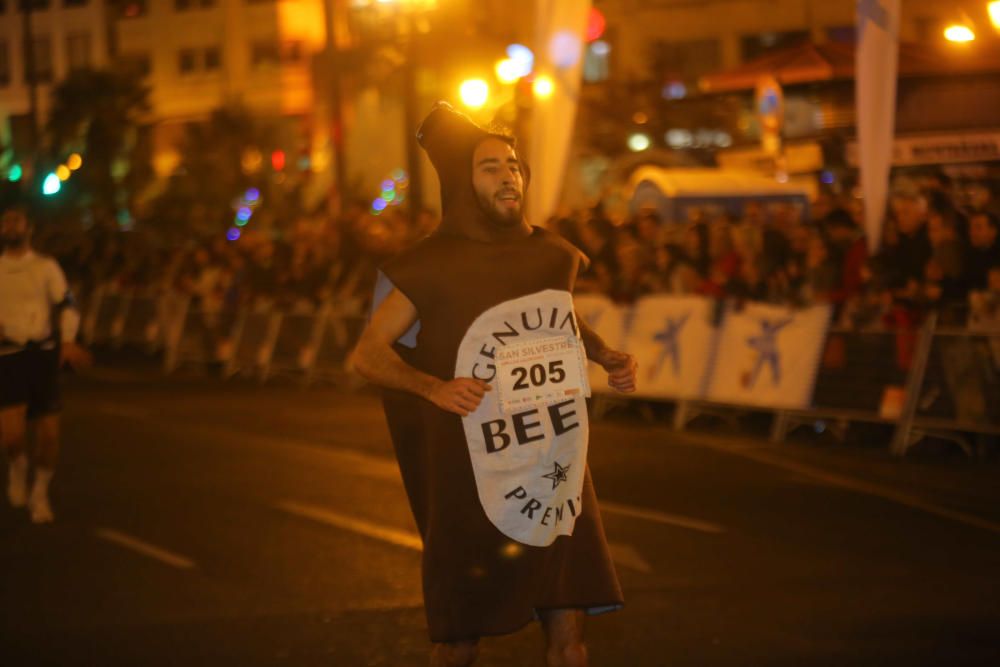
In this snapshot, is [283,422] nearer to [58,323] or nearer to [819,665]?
[58,323]

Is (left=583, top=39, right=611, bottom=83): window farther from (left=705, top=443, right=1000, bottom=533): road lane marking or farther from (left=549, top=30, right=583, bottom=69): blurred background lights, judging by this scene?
(left=705, top=443, right=1000, bottom=533): road lane marking

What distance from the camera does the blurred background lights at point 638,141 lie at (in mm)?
40125

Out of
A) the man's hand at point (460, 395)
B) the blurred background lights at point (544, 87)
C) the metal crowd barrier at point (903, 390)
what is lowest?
the metal crowd barrier at point (903, 390)

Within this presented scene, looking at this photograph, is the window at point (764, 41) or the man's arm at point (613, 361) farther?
the window at point (764, 41)

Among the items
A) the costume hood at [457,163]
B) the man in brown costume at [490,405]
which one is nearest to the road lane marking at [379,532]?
the man in brown costume at [490,405]

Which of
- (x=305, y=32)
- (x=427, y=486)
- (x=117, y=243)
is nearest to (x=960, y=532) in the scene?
(x=427, y=486)

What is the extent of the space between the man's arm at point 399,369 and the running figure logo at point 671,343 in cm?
1026

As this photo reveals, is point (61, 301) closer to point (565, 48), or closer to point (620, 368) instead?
point (620, 368)

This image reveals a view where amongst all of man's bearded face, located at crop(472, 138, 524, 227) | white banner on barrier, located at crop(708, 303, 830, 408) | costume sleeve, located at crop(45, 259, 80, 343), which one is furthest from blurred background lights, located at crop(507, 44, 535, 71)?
man's bearded face, located at crop(472, 138, 524, 227)

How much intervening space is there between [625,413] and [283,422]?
3.30 metres

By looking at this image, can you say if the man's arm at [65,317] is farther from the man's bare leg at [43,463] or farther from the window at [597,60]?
the window at [597,60]

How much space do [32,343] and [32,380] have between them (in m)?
0.24

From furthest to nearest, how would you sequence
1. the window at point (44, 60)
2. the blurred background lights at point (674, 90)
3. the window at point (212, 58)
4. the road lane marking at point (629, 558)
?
the window at point (44, 60)
the window at point (212, 58)
the blurred background lights at point (674, 90)
the road lane marking at point (629, 558)

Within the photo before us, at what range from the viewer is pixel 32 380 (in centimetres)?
1084
